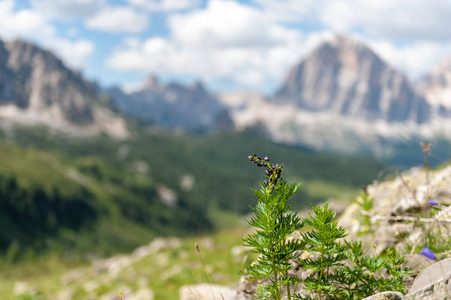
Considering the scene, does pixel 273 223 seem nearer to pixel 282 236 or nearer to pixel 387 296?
pixel 282 236

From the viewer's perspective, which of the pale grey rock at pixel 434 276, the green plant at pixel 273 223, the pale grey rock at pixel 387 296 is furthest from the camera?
the pale grey rock at pixel 387 296

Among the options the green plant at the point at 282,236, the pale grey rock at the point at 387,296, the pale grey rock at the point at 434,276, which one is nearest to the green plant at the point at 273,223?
the green plant at the point at 282,236

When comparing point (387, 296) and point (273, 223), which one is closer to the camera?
point (273, 223)

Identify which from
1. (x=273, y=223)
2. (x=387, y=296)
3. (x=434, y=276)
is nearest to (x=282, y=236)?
(x=273, y=223)

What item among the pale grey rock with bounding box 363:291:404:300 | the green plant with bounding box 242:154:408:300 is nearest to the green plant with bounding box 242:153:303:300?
the green plant with bounding box 242:154:408:300

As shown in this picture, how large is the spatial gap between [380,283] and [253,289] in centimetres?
219

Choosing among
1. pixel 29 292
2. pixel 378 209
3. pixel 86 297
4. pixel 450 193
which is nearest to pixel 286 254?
pixel 450 193

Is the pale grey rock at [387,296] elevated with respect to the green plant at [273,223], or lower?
lower

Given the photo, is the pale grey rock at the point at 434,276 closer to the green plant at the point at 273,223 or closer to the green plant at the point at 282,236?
the green plant at the point at 282,236

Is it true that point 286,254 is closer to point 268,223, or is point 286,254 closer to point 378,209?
point 268,223

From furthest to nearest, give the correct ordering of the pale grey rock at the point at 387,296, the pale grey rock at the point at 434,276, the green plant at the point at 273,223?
1. the pale grey rock at the point at 387,296
2. the green plant at the point at 273,223
3. the pale grey rock at the point at 434,276

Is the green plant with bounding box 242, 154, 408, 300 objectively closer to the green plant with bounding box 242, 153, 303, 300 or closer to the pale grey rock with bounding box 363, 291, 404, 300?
the green plant with bounding box 242, 153, 303, 300

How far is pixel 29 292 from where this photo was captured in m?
23.7

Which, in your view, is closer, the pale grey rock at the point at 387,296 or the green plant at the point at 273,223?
the green plant at the point at 273,223
